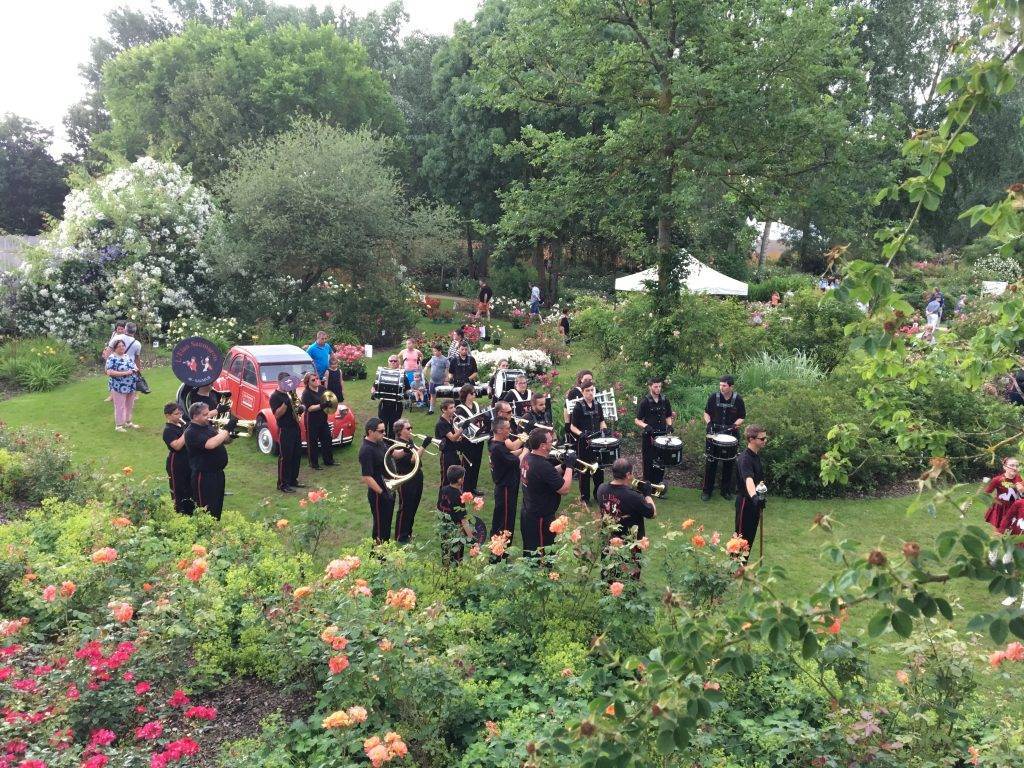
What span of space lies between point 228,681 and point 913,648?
15.6 ft

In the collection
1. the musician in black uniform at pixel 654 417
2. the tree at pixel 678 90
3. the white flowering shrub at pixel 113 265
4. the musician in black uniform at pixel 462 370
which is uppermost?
the tree at pixel 678 90

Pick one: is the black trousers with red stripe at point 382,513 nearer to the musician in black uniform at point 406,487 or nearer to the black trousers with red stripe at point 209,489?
the musician in black uniform at point 406,487

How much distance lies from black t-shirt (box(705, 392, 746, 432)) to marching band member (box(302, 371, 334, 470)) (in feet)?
20.4

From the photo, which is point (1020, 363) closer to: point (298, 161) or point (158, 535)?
point (158, 535)

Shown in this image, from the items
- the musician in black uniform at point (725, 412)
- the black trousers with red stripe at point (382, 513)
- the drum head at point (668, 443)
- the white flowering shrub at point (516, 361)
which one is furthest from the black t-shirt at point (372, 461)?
the white flowering shrub at point (516, 361)

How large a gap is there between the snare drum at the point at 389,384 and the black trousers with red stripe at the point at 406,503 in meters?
4.25

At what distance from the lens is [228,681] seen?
5.55m

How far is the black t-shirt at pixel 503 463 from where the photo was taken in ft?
28.6

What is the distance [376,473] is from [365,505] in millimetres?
2587

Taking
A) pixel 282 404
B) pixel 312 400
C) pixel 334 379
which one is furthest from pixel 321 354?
pixel 282 404

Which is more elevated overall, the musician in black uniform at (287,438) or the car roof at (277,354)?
the car roof at (277,354)

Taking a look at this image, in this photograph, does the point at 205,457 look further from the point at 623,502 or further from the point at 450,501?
the point at 623,502

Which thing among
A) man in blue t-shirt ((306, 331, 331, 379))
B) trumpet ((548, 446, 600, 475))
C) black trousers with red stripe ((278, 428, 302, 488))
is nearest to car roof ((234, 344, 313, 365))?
man in blue t-shirt ((306, 331, 331, 379))

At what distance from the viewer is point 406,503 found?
29.1ft
